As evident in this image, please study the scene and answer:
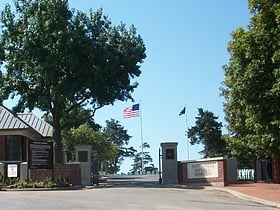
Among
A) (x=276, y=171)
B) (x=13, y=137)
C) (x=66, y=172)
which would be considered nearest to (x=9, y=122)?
(x=13, y=137)

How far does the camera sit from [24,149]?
41438 millimetres

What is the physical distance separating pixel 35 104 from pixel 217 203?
72.6ft

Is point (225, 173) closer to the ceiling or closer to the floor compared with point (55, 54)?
closer to the floor

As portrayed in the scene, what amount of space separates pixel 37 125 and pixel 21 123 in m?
7.23

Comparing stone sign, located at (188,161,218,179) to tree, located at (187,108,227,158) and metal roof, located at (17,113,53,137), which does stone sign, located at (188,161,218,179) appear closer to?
metal roof, located at (17,113,53,137)

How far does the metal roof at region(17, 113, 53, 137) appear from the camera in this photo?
46500 mm

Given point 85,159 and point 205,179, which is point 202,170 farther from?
point 85,159

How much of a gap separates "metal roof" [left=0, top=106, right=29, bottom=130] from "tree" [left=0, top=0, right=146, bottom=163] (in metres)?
0.86

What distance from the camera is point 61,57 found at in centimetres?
3862

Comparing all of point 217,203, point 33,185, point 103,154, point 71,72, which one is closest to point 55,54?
point 71,72

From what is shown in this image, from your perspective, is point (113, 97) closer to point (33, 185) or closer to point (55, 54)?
point (55, 54)

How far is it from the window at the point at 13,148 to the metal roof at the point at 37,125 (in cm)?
432

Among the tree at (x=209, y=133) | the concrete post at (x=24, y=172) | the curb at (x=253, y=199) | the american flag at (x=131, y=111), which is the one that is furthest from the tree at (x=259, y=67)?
the tree at (x=209, y=133)

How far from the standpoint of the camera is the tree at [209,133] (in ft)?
185
